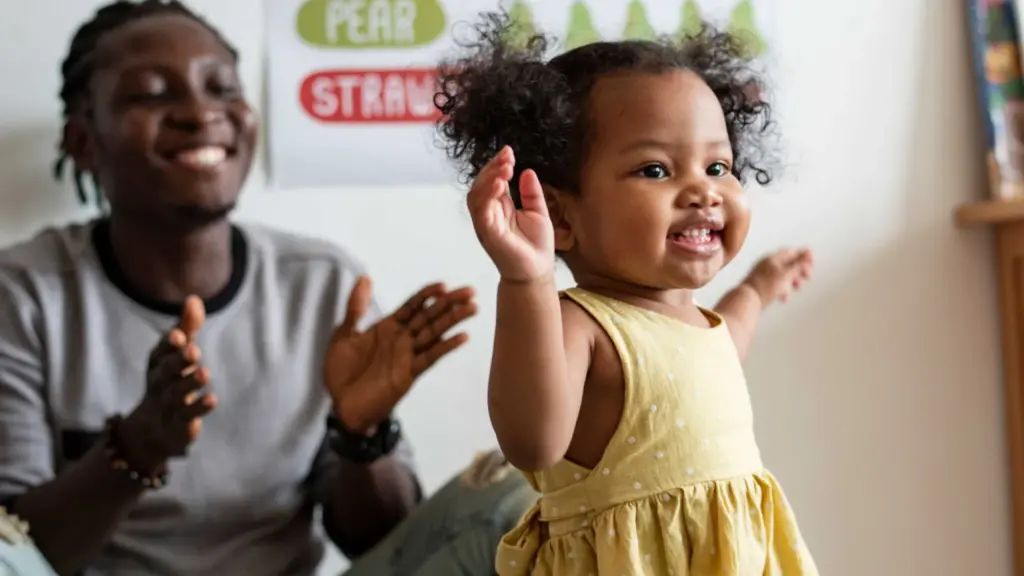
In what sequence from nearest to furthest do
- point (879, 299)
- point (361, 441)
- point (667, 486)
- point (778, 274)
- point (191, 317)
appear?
point (667, 486)
point (191, 317)
point (778, 274)
point (361, 441)
point (879, 299)

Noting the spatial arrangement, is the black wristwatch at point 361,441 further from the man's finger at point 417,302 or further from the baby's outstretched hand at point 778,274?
the baby's outstretched hand at point 778,274

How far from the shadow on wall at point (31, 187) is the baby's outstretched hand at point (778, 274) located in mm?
896

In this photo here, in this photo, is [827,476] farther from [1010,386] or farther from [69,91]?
[69,91]

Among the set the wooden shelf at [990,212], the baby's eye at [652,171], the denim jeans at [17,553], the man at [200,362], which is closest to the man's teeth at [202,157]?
the man at [200,362]

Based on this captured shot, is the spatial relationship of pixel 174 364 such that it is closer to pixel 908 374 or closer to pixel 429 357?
pixel 429 357

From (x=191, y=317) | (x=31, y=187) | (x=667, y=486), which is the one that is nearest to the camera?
(x=667, y=486)

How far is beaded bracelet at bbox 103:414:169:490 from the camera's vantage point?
110cm

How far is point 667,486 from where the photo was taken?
2.40 feet

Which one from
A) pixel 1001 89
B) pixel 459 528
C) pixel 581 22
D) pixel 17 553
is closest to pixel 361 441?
pixel 459 528

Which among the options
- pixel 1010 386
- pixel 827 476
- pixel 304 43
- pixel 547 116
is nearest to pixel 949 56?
pixel 1010 386

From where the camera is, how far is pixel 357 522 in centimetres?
125

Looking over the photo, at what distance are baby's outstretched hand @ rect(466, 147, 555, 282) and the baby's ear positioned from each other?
0.38 feet

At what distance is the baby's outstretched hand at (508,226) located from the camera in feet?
2.04

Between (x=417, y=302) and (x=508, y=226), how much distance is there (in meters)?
0.49
